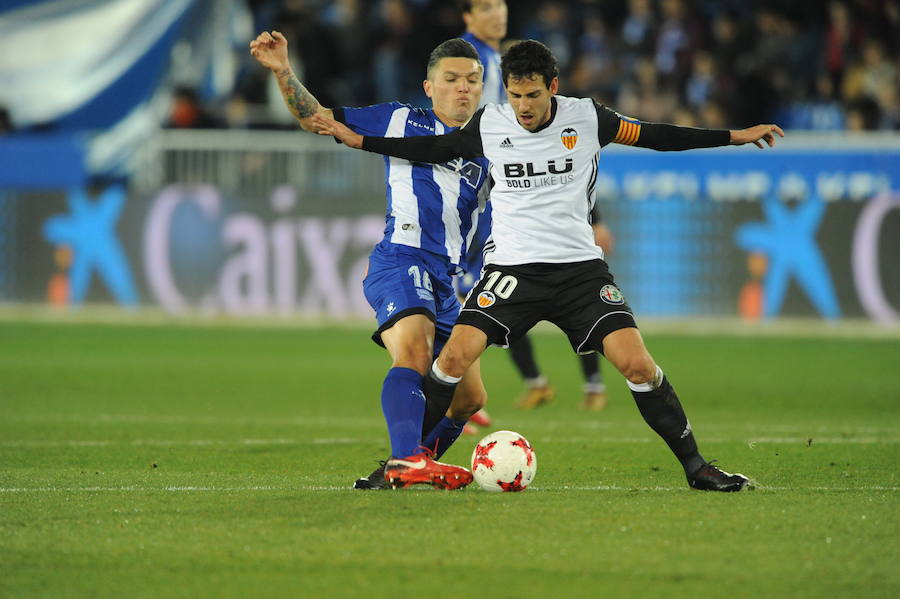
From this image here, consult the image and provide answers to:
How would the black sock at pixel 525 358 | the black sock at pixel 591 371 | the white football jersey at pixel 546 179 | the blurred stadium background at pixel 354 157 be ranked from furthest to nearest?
the blurred stadium background at pixel 354 157 → the black sock at pixel 591 371 → the black sock at pixel 525 358 → the white football jersey at pixel 546 179

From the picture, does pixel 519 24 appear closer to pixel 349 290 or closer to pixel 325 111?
pixel 349 290

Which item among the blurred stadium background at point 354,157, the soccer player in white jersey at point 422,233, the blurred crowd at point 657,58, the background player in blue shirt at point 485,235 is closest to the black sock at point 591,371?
the background player in blue shirt at point 485,235

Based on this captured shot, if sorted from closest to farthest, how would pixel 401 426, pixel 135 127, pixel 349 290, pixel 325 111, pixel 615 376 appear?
pixel 401 426 → pixel 325 111 → pixel 615 376 → pixel 349 290 → pixel 135 127

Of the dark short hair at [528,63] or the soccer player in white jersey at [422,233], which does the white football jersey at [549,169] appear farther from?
the soccer player in white jersey at [422,233]

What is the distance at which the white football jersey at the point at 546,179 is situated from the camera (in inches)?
251

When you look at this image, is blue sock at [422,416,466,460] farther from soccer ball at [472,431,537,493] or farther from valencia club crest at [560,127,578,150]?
valencia club crest at [560,127,578,150]

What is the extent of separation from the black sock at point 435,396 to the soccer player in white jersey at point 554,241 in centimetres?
1

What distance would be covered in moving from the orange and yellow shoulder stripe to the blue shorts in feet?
3.76

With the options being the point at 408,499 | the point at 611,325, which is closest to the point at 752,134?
the point at 611,325

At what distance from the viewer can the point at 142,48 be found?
2005cm

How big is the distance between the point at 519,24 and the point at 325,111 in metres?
14.5

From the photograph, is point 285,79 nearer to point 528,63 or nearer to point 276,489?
point 528,63

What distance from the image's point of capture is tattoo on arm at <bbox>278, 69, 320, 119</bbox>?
6.74 meters

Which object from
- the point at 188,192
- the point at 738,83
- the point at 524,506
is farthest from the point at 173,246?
the point at 524,506
